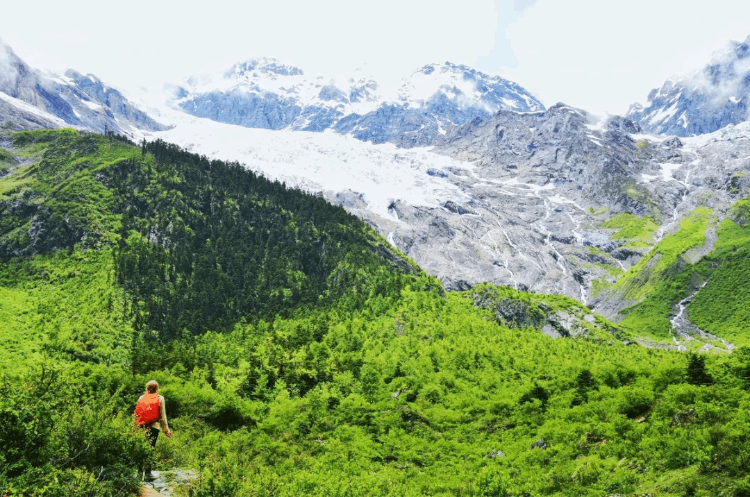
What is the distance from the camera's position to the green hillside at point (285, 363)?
2178 centimetres

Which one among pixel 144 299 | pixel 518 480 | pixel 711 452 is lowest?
pixel 144 299

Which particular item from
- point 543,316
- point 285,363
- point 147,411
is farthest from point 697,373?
point 543,316

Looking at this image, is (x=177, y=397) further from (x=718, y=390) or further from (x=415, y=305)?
(x=415, y=305)

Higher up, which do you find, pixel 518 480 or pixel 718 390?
pixel 718 390

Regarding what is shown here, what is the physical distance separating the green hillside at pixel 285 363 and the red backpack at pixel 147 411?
3.28ft

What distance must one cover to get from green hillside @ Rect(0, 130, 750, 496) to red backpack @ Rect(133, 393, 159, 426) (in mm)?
1000

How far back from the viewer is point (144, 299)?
10438 cm

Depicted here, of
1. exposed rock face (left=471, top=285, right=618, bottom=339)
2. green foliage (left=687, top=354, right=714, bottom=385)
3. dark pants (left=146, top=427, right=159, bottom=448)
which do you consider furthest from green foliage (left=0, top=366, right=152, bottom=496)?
exposed rock face (left=471, top=285, right=618, bottom=339)

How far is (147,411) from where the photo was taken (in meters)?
20.2

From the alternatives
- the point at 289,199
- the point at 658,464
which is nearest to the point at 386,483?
the point at 658,464

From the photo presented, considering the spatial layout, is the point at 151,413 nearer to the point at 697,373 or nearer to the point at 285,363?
the point at 697,373

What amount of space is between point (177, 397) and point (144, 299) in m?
65.9

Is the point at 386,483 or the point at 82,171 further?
the point at 82,171

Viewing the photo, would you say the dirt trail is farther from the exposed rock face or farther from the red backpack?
the exposed rock face
